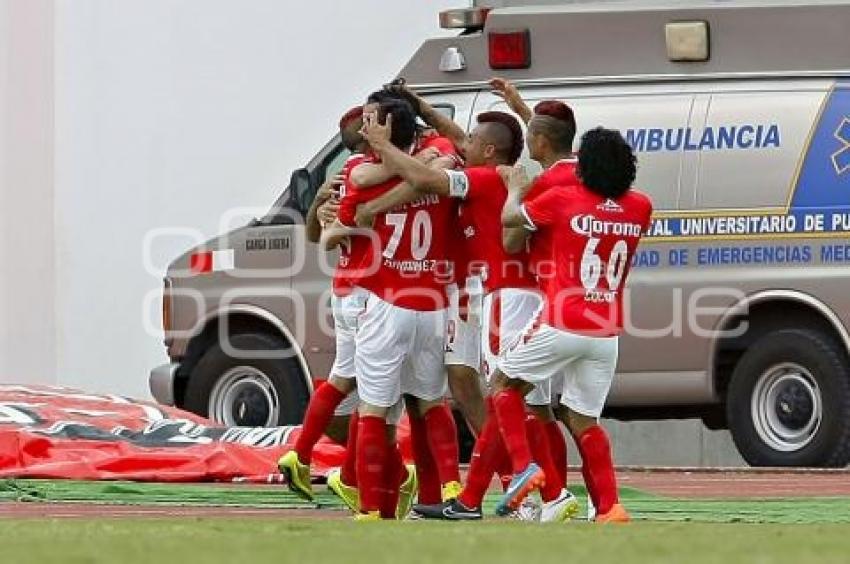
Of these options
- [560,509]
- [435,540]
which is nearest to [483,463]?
Answer: [560,509]

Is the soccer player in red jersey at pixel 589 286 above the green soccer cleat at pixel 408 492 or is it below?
above

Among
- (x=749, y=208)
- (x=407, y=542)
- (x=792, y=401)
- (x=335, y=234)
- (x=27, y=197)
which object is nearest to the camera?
(x=407, y=542)

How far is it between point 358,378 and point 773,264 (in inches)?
215

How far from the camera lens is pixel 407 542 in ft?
35.9

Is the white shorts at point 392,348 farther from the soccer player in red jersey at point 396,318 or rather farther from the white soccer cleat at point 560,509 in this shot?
the white soccer cleat at point 560,509

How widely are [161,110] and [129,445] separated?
4.09 metres

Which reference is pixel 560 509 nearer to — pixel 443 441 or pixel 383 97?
pixel 443 441

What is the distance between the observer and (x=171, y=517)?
45.3 ft

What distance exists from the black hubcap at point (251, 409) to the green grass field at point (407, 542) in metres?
7.44

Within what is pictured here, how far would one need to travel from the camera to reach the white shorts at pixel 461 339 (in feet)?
47.3

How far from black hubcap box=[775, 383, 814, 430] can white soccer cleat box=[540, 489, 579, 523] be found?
5.40m

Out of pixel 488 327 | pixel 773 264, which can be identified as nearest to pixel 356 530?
pixel 488 327

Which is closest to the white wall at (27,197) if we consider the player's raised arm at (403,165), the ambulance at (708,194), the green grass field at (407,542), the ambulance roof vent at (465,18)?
the ambulance at (708,194)

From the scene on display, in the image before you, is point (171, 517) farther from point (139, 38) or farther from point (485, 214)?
point (139, 38)
